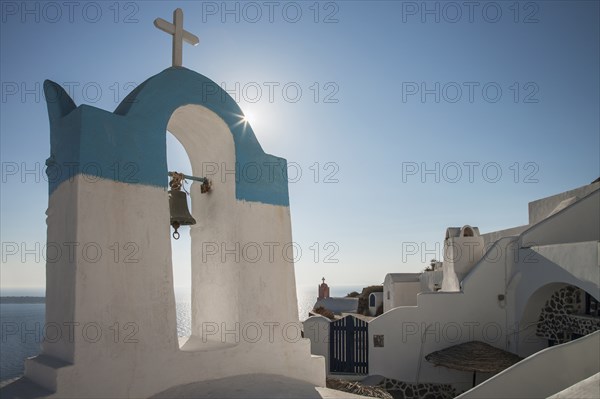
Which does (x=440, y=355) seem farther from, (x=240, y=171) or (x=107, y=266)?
(x=107, y=266)

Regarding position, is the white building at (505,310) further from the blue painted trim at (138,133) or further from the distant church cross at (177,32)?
the distant church cross at (177,32)

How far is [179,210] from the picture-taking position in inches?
190

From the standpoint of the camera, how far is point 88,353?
11.1ft

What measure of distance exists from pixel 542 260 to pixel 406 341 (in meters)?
4.37

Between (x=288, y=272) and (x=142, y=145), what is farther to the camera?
(x=288, y=272)

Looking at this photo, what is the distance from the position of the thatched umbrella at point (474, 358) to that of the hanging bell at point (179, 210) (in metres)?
8.77

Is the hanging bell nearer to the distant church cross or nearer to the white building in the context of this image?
the distant church cross

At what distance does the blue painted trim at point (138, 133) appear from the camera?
12.0 ft

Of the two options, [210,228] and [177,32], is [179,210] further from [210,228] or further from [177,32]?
[177,32]

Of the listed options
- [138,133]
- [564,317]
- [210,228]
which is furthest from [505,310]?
[138,133]

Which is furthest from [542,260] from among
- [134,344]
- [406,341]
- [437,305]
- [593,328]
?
[134,344]

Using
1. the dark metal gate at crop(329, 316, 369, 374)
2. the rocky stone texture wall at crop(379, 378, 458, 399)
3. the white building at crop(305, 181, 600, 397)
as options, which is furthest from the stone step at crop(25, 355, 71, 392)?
the rocky stone texture wall at crop(379, 378, 458, 399)

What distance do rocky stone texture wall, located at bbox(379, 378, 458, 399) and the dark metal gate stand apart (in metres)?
0.83

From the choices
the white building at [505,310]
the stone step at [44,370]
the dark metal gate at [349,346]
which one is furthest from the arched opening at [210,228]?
the dark metal gate at [349,346]
